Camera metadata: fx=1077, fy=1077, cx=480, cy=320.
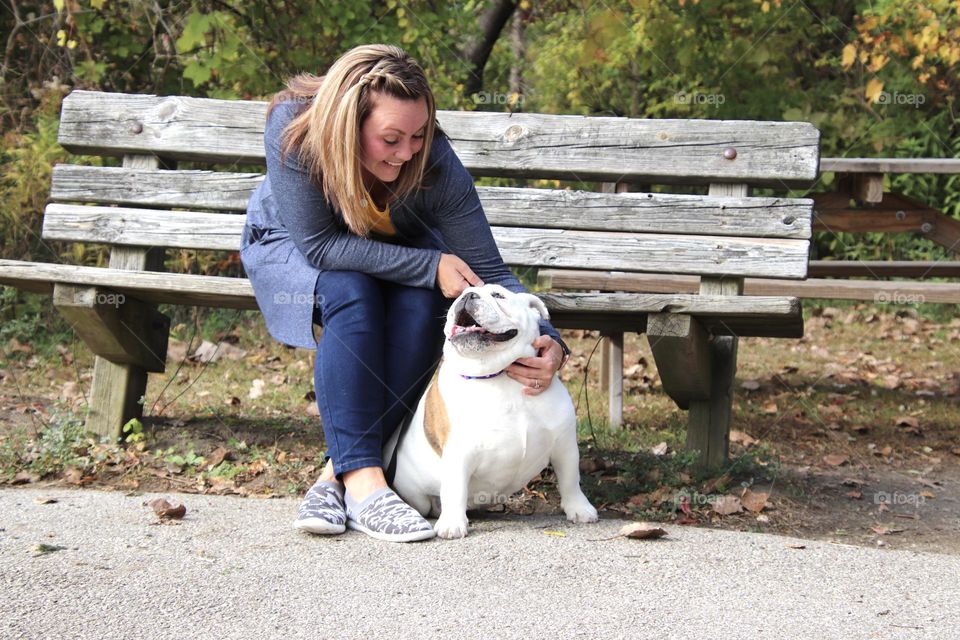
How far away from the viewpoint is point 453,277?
332 cm

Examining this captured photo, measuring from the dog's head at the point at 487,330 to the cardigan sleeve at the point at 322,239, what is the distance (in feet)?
0.94

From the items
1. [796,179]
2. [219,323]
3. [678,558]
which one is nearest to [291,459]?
[678,558]

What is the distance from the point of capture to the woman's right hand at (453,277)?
3.31 m

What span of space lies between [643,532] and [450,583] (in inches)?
26.4

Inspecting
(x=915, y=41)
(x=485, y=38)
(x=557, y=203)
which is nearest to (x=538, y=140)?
(x=557, y=203)

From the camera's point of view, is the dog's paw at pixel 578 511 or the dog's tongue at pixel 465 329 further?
the dog's paw at pixel 578 511

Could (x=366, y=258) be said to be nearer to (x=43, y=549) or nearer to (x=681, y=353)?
(x=681, y=353)

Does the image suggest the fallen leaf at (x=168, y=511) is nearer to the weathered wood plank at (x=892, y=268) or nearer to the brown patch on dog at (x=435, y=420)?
the brown patch on dog at (x=435, y=420)

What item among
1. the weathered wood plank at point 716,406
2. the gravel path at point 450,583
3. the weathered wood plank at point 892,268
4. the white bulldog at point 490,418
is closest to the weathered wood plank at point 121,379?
the gravel path at point 450,583

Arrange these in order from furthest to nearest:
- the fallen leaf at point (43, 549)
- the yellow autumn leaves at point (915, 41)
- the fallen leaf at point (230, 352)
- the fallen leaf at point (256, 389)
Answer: the yellow autumn leaves at point (915, 41)
the fallen leaf at point (230, 352)
the fallen leaf at point (256, 389)
the fallen leaf at point (43, 549)

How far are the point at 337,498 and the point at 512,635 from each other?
1.05 metres

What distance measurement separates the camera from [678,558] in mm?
2871

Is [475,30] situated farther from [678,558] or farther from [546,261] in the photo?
[678,558]

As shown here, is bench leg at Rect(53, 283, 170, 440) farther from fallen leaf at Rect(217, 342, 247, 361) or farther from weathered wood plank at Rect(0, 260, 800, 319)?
fallen leaf at Rect(217, 342, 247, 361)
